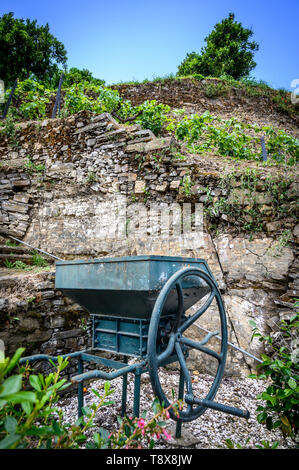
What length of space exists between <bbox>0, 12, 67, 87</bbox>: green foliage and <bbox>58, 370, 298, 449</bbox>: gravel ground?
1615 centimetres

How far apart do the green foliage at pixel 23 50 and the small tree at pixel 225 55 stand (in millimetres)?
8028

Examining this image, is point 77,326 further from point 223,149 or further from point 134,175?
point 223,149

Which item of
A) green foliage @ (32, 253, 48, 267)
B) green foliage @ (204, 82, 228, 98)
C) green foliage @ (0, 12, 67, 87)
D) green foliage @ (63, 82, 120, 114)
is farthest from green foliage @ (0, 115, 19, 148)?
green foliage @ (0, 12, 67, 87)

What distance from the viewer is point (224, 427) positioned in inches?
102

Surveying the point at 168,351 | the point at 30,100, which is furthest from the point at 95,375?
the point at 30,100

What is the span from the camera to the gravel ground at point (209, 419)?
2.37 m

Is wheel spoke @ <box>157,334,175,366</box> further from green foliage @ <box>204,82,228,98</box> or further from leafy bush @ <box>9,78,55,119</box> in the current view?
green foliage @ <box>204,82,228,98</box>

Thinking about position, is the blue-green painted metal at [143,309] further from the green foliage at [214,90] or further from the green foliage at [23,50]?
the green foliage at [23,50]

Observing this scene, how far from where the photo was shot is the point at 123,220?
183 inches

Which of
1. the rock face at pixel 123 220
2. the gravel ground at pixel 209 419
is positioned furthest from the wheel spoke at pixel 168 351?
the rock face at pixel 123 220

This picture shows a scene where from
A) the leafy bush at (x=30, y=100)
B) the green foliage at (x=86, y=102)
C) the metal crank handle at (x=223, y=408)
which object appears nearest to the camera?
the metal crank handle at (x=223, y=408)

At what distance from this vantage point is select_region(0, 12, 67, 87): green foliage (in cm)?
1462

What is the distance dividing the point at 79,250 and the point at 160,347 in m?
3.04
